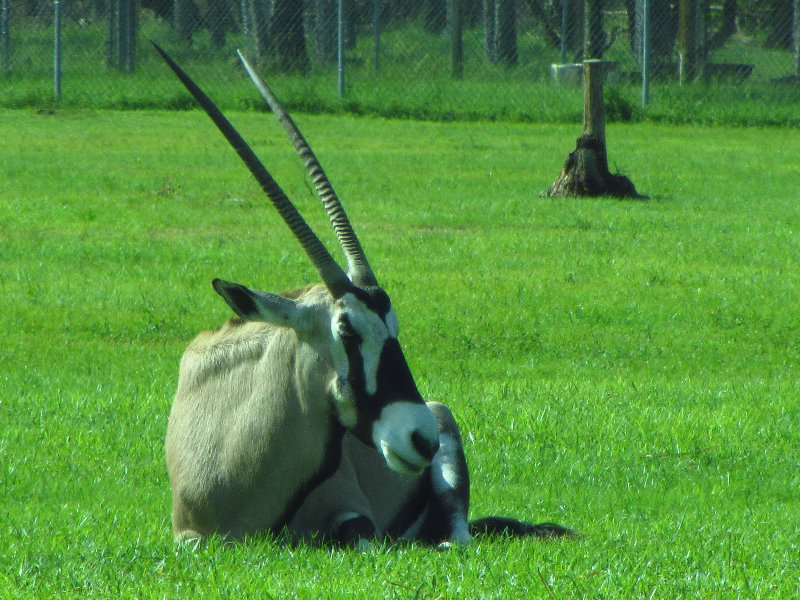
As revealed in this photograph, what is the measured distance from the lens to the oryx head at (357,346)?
4051 mm

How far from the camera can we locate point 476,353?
8258 millimetres

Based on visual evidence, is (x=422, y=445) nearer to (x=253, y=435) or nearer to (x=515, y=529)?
(x=253, y=435)

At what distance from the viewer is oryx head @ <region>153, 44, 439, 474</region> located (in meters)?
4.05

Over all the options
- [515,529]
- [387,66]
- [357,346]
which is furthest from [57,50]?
[357,346]

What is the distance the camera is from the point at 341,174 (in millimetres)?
15367

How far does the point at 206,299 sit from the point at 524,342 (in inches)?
92.5

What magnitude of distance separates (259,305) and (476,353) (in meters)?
4.23

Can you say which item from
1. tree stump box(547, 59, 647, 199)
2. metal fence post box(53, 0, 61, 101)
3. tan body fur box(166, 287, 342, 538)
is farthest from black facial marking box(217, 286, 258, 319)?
metal fence post box(53, 0, 61, 101)

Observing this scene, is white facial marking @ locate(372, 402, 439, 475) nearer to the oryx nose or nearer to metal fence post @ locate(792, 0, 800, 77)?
the oryx nose

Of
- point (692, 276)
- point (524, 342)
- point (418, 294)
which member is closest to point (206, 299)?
point (418, 294)

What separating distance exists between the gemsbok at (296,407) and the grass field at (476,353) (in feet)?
0.58

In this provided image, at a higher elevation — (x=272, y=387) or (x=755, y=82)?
(x=755, y=82)

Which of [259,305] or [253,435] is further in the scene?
[253,435]

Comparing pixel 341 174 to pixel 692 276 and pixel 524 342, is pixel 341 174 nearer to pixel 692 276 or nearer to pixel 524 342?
pixel 692 276
